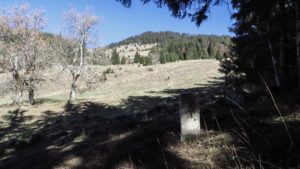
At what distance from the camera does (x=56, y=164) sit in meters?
3.78

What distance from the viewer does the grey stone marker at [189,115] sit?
3.26 meters

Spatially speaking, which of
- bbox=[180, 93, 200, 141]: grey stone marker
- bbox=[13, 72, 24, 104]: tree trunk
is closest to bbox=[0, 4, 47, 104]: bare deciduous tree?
bbox=[13, 72, 24, 104]: tree trunk

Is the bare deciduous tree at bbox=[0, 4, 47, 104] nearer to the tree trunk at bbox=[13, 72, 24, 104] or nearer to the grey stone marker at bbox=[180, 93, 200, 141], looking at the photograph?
the tree trunk at bbox=[13, 72, 24, 104]

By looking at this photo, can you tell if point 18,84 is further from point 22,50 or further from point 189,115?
point 189,115

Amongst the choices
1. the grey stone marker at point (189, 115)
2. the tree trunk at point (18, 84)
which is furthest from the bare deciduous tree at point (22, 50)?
the grey stone marker at point (189, 115)

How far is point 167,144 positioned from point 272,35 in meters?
7.91

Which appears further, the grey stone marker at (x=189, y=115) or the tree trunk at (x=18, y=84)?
the tree trunk at (x=18, y=84)

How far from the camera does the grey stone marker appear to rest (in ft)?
10.7

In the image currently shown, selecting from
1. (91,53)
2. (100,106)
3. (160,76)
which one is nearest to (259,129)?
(100,106)

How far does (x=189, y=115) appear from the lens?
3.26 meters

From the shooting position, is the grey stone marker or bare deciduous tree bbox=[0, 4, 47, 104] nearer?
the grey stone marker

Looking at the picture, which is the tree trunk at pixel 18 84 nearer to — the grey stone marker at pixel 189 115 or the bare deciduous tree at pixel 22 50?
the bare deciduous tree at pixel 22 50

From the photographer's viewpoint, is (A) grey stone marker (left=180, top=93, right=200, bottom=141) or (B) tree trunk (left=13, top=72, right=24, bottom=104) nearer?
(A) grey stone marker (left=180, top=93, right=200, bottom=141)

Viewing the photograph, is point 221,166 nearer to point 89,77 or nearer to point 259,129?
point 259,129
